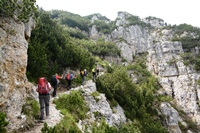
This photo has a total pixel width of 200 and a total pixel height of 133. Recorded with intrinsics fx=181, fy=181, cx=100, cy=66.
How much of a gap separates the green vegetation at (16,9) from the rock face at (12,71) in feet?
1.16

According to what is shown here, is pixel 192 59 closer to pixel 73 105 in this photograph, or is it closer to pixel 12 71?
pixel 73 105

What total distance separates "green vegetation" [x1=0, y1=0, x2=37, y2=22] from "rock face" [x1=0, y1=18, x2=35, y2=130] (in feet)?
1.16

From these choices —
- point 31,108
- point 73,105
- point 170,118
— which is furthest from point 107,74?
point 31,108

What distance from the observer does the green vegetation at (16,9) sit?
914 centimetres

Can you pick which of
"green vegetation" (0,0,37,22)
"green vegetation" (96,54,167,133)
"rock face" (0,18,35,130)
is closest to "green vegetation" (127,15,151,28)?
"green vegetation" (96,54,167,133)

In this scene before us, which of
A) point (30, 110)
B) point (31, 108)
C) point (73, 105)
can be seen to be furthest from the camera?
point (73, 105)

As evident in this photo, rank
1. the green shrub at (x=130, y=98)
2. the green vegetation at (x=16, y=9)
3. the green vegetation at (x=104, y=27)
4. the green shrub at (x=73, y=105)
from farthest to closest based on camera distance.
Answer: the green vegetation at (x=104, y=27), the green shrub at (x=130, y=98), the green shrub at (x=73, y=105), the green vegetation at (x=16, y=9)

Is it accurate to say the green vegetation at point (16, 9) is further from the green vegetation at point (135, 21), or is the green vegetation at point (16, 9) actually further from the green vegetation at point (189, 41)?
the green vegetation at point (135, 21)

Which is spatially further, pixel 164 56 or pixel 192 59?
pixel 164 56

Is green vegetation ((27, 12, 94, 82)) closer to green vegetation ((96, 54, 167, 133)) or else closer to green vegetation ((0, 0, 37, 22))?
green vegetation ((96, 54, 167, 133))

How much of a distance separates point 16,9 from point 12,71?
154 inches

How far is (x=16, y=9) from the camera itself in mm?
10031

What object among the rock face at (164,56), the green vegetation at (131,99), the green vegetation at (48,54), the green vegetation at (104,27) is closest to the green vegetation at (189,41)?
the rock face at (164,56)

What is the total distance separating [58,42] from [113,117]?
10.7m
